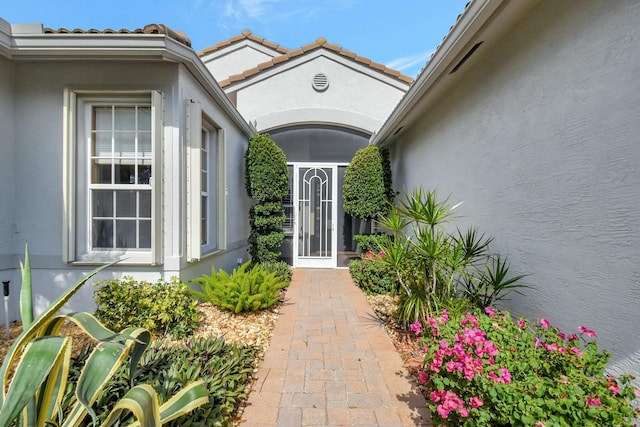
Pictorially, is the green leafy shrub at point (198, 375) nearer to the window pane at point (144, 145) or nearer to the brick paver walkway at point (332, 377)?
the brick paver walkway at point (332, 377)

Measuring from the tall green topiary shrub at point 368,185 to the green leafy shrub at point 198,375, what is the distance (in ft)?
15.2

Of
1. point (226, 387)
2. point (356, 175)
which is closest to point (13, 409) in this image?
point (226, 387)

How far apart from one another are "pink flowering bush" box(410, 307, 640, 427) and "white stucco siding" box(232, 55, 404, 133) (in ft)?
23.4

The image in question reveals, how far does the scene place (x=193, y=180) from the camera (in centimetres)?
440

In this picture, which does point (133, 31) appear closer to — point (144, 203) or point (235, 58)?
point (144, 203)

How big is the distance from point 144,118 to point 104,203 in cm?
136

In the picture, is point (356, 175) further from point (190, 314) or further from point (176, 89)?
point (190, 314)

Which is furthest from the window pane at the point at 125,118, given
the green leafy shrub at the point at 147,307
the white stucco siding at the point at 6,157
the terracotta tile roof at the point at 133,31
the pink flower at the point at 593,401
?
the pink flower at the point at 593,401

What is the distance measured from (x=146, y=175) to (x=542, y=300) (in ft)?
16.6

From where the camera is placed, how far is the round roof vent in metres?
8.32

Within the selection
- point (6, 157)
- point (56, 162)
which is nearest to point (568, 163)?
point (56, 162)

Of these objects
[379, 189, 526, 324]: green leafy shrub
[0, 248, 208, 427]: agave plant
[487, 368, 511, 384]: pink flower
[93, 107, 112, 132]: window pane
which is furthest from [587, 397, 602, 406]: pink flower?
[93, 107, 112, 132]: window pane

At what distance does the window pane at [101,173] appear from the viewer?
14.0ft

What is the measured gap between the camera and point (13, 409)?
50.4 inches
